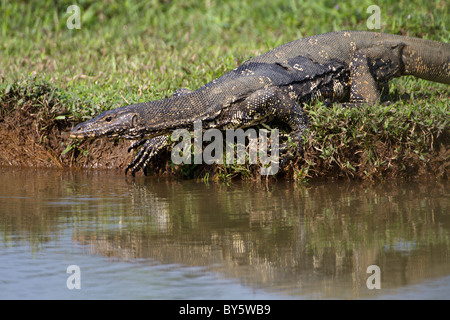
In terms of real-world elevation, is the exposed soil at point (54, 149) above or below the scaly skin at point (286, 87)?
below

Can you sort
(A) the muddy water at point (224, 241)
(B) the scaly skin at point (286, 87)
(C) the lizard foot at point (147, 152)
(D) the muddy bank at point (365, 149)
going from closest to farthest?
(A) the muddy water at point (224, 241) < (D) the muddy bank at point (365, 149) < (B) the scaly skin at point (286, 87) < (C) the lizard foot at point (147, 152)

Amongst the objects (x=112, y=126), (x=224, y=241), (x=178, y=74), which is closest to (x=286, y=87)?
(x=112, y=126)

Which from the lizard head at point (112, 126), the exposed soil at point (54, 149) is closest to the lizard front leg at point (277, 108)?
the exposed soil at point (54, 149)

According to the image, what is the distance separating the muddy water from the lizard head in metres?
0.46

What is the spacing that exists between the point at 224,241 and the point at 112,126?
2127 mm

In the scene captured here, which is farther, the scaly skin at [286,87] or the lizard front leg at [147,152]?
the lizard front leg at [147,152]

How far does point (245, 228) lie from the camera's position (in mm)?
4449

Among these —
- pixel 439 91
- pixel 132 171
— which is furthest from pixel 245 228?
pixel 439 91

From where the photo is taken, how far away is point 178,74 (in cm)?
774

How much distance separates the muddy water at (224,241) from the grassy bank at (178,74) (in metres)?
0.34

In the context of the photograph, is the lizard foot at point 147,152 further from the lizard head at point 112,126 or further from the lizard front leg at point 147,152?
the lizard head at point 112,126

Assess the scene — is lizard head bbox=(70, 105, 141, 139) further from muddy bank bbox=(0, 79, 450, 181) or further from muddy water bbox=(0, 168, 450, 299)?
muddy bank bbox=(0, 79, 450, 181)

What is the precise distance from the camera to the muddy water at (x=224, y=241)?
3396 mm

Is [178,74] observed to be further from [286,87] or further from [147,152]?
[286,87]
